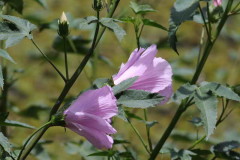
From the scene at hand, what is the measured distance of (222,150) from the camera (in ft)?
5.02

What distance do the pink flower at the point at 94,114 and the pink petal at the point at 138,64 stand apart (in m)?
0.10

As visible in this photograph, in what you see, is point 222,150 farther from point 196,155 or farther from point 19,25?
point 19,25

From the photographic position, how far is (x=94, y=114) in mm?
1104

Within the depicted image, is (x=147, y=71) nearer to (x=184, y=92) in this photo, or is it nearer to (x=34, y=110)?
(x=184, y=92)

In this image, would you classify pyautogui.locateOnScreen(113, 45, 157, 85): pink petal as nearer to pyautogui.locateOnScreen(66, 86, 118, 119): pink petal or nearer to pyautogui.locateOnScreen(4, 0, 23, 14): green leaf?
pyautogui.locateOnScreen(66, 86, 118, 119): pink petal

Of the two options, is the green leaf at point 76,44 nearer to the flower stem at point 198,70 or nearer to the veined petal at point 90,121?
the flower stem at point 198,70

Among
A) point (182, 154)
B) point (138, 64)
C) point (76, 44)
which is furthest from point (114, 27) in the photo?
point (76, 44)

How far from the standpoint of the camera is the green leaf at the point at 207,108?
46.9 inches

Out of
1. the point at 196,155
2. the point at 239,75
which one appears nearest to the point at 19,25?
the point at 196,155

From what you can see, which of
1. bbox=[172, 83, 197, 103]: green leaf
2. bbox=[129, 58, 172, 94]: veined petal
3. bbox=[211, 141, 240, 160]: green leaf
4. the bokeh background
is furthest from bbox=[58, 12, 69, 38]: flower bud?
the bokeh background

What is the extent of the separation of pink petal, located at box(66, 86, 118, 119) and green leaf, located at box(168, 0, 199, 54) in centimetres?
19

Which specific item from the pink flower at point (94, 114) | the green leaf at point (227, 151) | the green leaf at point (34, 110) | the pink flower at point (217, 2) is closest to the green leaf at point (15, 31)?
the pink flower at point (94, 114)

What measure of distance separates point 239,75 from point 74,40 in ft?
11.4

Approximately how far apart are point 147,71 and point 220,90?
19cm
